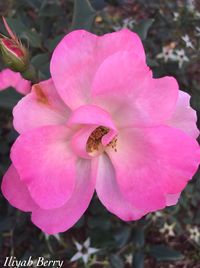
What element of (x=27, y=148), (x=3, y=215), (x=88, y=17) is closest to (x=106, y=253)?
(x=3, y=215)

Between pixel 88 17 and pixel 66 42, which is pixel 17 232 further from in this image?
pixel 66 42

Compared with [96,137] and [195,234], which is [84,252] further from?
[96,137]

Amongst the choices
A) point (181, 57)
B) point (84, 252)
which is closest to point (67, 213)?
point (84, 252)

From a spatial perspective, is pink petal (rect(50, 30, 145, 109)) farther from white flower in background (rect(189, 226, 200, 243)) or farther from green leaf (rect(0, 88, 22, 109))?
white flower in background (rect(189, 226, 200, 243))

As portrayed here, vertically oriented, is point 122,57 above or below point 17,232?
above

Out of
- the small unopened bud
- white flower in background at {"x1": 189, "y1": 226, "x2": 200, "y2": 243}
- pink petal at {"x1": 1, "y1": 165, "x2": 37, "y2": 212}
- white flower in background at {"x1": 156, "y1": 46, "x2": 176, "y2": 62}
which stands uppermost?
the small unopened bud

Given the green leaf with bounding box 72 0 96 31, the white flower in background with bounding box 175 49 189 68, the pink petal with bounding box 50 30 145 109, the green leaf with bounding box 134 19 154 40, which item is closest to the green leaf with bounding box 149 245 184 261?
the white flower in background with bounding box 175 49 189 68

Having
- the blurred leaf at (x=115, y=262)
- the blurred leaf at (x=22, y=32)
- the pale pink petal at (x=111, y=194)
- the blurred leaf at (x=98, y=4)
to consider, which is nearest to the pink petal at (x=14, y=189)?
the pale pink petal at (x=111, y=194)
